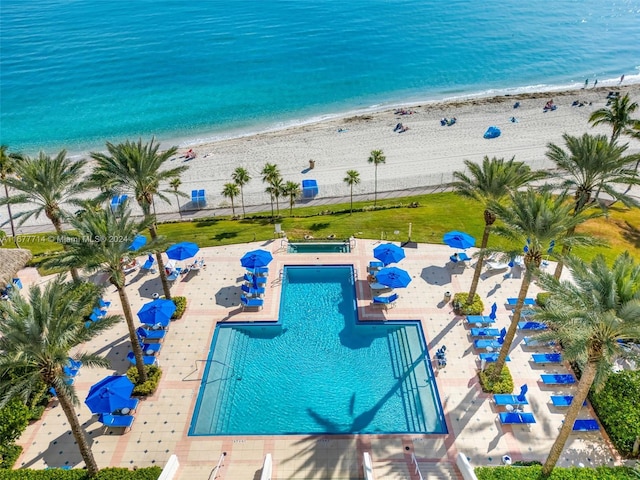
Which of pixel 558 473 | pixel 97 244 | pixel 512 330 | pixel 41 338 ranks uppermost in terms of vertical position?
pixel 97 244

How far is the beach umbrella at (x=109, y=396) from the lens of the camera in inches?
835

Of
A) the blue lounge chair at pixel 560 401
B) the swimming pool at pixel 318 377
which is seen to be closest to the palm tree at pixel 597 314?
the blue lounge chair at pixel 560 401

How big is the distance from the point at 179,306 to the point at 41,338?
13.6m

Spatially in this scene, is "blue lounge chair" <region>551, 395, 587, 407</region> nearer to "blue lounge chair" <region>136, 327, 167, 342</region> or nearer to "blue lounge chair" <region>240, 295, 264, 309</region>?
"blue lounge chair" <region>240, 295, 264, 309</region>

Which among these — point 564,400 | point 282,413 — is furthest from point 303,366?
point 564,400

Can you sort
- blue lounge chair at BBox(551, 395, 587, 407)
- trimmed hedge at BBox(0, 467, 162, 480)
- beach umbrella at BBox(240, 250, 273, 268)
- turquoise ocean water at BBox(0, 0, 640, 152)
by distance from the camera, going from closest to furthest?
trimmed hedge at BBox(0, 467, 162, 480) < blue lounge chair at BBox(551, 395, 587, 407) < beach umbrella at BBox(240, 250, 273, 268) < turquoise ocean water at BBox(0, 0, 640, 152)

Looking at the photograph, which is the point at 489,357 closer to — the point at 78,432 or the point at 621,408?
the point at 621,408

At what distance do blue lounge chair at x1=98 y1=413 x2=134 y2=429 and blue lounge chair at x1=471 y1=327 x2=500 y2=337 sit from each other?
20.4 m

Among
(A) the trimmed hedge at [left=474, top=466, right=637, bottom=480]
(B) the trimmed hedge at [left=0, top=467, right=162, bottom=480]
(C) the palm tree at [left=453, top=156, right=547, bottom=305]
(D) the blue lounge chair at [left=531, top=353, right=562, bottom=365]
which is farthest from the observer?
(D) the blue lounge chair at [left=531, top=353, right=562, bottom=365]

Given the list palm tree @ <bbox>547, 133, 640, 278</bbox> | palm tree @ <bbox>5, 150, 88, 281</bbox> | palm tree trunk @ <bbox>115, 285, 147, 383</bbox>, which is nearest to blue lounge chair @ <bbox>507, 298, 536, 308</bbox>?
palm tree @ <bbox>547, 133, 640, 278</bbox>

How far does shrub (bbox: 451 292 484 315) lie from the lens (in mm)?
28391

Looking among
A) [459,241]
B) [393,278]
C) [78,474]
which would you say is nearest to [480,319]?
[393,278]

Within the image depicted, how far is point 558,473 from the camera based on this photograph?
18.6 metres

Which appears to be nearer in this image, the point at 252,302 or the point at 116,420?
the point at 116,420
